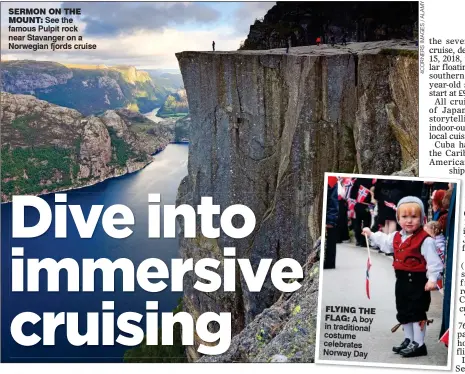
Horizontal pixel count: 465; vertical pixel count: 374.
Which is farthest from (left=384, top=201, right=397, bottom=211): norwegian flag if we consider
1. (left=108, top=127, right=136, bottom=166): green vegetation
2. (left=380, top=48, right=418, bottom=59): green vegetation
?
(left=108, top=127, right=136, bottom=166): green vegetation

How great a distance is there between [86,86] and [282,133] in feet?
18.6

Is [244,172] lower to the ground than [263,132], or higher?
lower

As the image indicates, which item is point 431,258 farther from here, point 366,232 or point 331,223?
point 331,223

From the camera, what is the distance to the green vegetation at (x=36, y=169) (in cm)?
1166

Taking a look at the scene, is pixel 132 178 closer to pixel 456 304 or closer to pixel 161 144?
pixel 161 144

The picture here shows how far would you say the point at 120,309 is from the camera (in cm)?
676

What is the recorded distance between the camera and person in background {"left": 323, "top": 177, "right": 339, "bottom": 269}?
5578mm

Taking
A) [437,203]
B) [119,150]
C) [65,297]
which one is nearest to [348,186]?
[437,203]

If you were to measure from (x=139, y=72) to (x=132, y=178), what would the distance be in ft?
9.78

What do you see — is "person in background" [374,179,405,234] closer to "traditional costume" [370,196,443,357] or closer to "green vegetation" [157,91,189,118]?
"traditional costume" [370,196,443,357]

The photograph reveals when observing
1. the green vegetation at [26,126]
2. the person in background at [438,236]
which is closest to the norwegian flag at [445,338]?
the person in background at [438,236]

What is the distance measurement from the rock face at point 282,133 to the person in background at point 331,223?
10.9 ft

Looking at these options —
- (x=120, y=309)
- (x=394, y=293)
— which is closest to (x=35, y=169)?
(x=120, y=309)

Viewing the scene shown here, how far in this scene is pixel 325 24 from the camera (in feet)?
34.1
